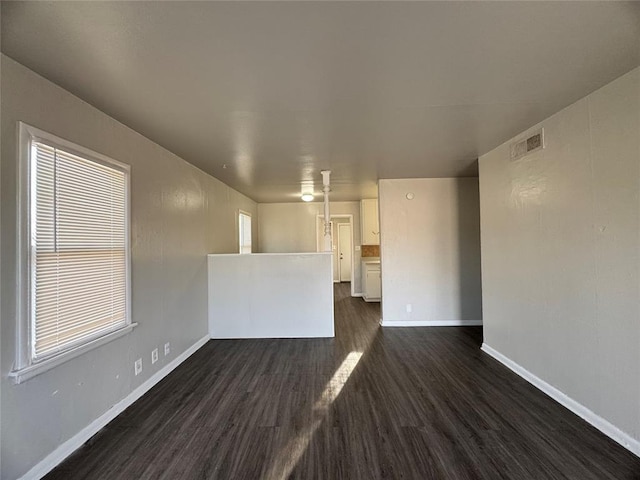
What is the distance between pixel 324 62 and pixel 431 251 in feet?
12.6

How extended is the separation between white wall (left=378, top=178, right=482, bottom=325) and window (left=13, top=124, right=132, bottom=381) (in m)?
3.62

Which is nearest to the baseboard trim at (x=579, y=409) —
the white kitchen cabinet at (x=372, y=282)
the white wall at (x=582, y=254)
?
the white wall at (x=582, y=254)

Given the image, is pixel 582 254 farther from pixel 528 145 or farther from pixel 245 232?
pixel 245 232

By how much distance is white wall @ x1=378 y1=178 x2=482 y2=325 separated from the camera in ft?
16.3

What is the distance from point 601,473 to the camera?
5.91ft

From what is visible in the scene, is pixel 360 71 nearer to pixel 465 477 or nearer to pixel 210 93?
pixel 210 93

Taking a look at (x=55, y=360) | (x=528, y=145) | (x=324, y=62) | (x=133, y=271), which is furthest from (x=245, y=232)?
(x=324, y=62)

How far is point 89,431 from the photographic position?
2.17m

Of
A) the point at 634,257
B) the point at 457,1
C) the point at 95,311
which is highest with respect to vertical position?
the point at 457,1

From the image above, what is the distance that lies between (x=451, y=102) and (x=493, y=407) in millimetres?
2372

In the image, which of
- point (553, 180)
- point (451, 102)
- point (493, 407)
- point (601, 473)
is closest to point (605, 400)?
point (601, 473)

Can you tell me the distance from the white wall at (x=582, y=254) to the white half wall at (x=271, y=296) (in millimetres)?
2300

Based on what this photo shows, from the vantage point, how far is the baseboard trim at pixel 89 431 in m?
1.80

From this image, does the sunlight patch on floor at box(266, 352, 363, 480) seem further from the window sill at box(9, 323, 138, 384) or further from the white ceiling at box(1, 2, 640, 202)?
the white ceiling at box(1, 2, 640, 202)
